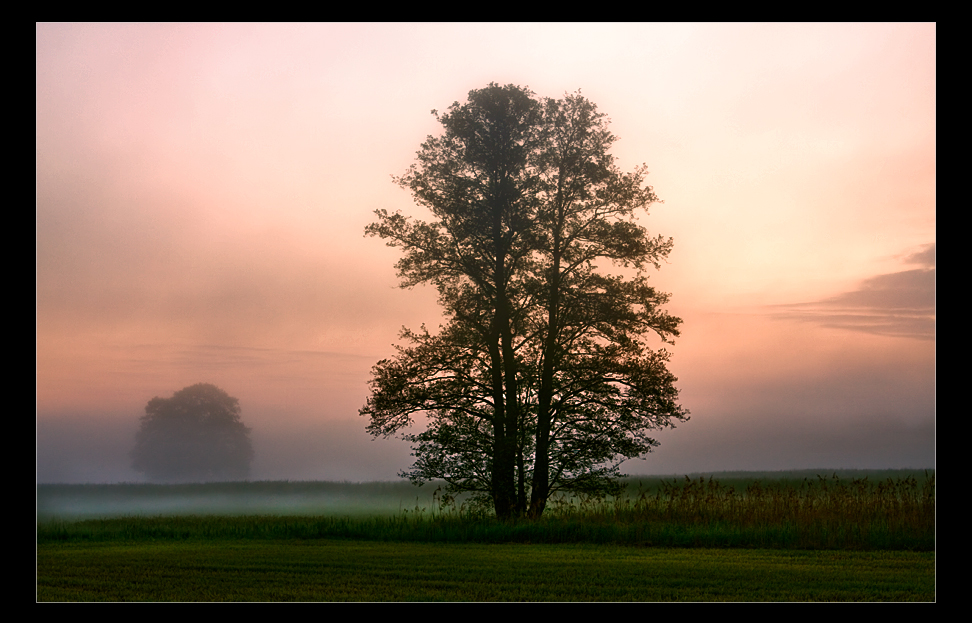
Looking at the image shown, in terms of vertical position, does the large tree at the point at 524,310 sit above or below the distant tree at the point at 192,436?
above

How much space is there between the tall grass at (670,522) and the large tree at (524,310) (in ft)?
4.65

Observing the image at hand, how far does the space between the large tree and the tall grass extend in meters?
1.42

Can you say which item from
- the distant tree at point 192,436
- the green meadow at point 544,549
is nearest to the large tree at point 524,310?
the green meadow at point 544,549

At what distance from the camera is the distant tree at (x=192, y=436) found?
136 feet

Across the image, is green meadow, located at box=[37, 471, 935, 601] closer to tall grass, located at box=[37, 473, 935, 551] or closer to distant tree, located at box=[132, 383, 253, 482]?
tall grass, located at box=[37, 473, 935, 551]

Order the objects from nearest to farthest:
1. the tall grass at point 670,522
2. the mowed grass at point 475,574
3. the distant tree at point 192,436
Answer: the mowed grass at point 475,574, the tall grass at point 670,522, the distant tree at point 192,436

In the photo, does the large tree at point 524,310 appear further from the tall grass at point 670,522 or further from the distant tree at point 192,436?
the distant tree at point 192,436

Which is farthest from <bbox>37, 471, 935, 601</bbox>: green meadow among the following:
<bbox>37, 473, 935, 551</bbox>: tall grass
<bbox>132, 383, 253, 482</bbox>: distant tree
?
<bbox>132, 383, 253, 482</bbox>: distant tree

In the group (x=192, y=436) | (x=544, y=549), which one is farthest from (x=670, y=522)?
(x=192, y=436)

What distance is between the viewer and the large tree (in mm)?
18125

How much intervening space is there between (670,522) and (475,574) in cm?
654
